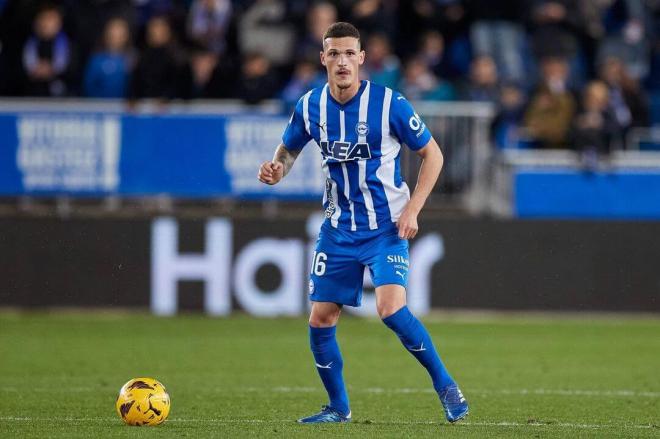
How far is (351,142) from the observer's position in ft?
27.2

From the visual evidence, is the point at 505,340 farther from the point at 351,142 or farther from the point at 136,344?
the point at 351,142

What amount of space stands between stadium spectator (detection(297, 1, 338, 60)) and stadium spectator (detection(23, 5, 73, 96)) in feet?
9.54

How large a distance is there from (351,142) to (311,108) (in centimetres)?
36

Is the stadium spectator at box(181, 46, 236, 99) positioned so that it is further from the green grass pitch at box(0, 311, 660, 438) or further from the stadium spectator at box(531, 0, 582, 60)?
the stadium spectator at box(531, 0, 582, 60)

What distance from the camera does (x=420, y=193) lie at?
8.13m

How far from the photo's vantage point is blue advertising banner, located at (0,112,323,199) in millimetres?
16016

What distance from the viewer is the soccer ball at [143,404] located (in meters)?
8.04

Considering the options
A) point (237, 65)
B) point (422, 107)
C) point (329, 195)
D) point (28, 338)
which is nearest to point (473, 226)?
point (422, 107)

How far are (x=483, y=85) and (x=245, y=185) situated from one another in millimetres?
3398

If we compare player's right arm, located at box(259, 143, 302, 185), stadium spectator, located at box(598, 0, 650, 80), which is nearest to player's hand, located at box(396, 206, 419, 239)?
player's right arm, located at box(259, 143, 302, 185)

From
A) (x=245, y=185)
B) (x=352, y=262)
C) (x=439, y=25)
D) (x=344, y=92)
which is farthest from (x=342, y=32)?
(x=439, y=25)

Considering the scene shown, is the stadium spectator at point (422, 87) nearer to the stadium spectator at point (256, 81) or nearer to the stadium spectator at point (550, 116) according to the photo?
the stadium spectator at point (550, 116)

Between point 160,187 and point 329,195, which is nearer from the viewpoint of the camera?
point 329,195

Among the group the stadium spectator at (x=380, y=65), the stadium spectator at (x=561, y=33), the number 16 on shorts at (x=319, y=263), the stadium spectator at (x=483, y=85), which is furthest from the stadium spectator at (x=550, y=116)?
the number 16 on shorts at (x=319, y=263)
